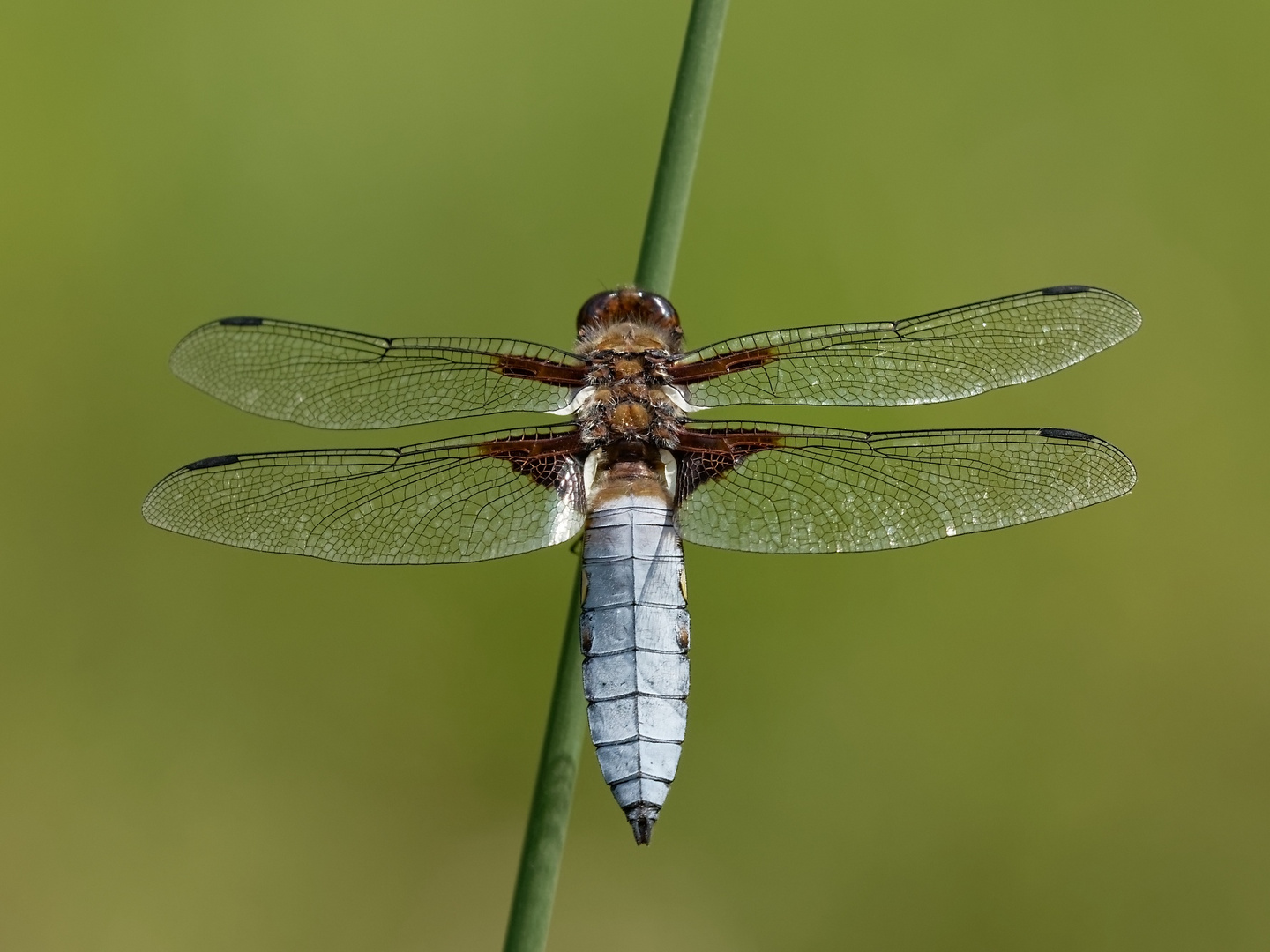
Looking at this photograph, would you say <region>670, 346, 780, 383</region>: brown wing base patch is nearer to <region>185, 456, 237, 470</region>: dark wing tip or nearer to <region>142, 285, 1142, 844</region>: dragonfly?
<region>142, 285, 1142, 844</region>: dragonfly

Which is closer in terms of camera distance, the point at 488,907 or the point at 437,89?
the point at 488,907

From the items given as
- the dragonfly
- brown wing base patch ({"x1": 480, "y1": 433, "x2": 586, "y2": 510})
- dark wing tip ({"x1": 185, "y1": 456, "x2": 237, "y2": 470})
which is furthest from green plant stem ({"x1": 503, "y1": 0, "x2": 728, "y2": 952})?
dark wing tip ({"x1": 185, "y1": 456, "x2": 237, "y2": 470})

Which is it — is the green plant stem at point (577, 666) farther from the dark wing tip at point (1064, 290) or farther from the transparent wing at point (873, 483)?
the dark wing tip at point (1064, 290)

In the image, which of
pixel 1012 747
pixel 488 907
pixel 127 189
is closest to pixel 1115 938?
pixel 1012 747

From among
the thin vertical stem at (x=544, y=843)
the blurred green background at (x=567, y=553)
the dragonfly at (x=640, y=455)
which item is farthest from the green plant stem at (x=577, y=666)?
the blurred green background at (x=567, y=553)

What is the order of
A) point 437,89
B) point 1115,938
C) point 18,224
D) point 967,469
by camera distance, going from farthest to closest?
1. point 437,89
2. point 18,224
3. point 1115,938
4. point 967,469

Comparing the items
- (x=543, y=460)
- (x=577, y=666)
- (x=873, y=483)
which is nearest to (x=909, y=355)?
(x=873, y=483)

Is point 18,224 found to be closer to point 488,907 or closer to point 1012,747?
point 488,907
